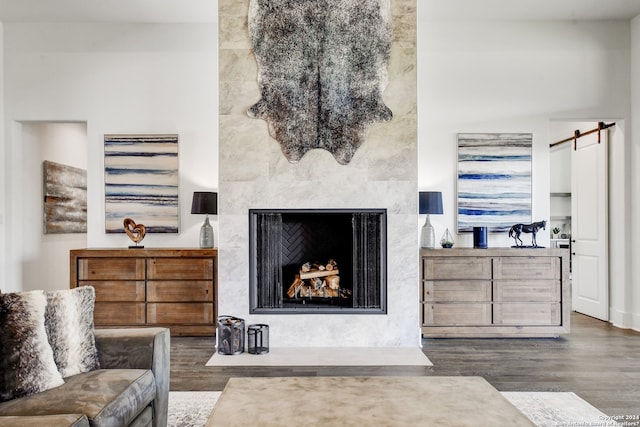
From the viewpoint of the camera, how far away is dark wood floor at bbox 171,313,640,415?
301 cm

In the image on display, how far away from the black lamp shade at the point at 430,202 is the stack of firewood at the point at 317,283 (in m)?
1.08

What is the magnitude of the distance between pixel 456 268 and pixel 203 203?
8.40 ft

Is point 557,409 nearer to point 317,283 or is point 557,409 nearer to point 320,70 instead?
point 317,283

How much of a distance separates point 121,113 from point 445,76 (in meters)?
3.57

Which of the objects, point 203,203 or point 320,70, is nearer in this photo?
point 320,70

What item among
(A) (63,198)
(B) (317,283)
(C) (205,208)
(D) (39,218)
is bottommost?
(B) (317,283)

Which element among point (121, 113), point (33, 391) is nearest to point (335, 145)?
point (121, 113)

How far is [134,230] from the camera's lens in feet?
15.4

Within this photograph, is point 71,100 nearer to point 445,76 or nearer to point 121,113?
point 121,113

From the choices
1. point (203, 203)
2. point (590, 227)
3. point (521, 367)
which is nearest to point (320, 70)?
point (203, 203)

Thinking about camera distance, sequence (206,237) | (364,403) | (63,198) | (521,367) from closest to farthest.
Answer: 1. (364,403)
2. (521,367)
3. (206,237)
4. (63,198)

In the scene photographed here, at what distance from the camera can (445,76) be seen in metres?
4.87

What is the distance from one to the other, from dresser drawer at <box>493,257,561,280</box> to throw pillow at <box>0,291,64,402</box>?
3.69m

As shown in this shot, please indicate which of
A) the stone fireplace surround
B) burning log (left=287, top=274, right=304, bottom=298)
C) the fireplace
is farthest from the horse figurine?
burning log (left=287, top=274, right=304, bottom=298)
